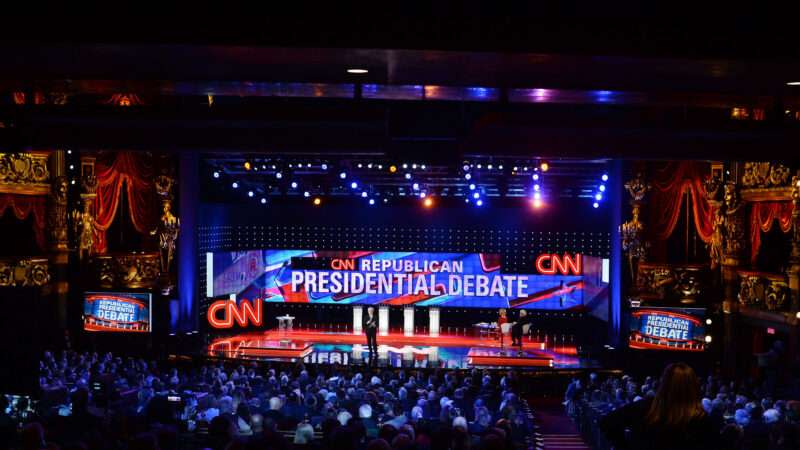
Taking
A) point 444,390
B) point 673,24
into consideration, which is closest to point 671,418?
point 673,24

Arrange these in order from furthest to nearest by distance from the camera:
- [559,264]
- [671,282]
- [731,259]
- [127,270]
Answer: [559,264] → [127,270] → [671,282] → [731,259]

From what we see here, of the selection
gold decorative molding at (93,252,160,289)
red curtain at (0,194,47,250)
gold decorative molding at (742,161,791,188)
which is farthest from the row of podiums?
gold decorative molding at (742,161,791,188)

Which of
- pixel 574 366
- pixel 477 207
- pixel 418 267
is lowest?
pixel 574 366

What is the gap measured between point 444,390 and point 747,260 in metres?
9.73

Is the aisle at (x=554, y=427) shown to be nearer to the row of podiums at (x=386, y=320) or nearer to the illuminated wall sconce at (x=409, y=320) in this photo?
the row of podiums at (x=386, y=320)

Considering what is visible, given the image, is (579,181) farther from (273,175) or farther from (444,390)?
(444,390)

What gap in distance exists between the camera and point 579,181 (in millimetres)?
26812

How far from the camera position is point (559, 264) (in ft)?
89.6

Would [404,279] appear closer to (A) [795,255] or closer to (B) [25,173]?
(B) [25,173]

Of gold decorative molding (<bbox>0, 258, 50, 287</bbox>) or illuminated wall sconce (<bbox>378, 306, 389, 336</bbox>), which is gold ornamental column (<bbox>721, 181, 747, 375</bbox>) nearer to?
illuminated wall sconce (<bbox>378, 306, 389, 336</bbox>)

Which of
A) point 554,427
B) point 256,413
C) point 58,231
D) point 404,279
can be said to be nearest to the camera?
point 256,413

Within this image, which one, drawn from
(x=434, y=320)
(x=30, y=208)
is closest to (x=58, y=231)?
(x=30, y=208)

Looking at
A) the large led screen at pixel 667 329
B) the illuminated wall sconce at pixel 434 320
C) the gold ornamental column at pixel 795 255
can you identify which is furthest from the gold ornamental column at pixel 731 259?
the illuminated wall sconce at pixel 434 320

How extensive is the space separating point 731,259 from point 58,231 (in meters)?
16.4
